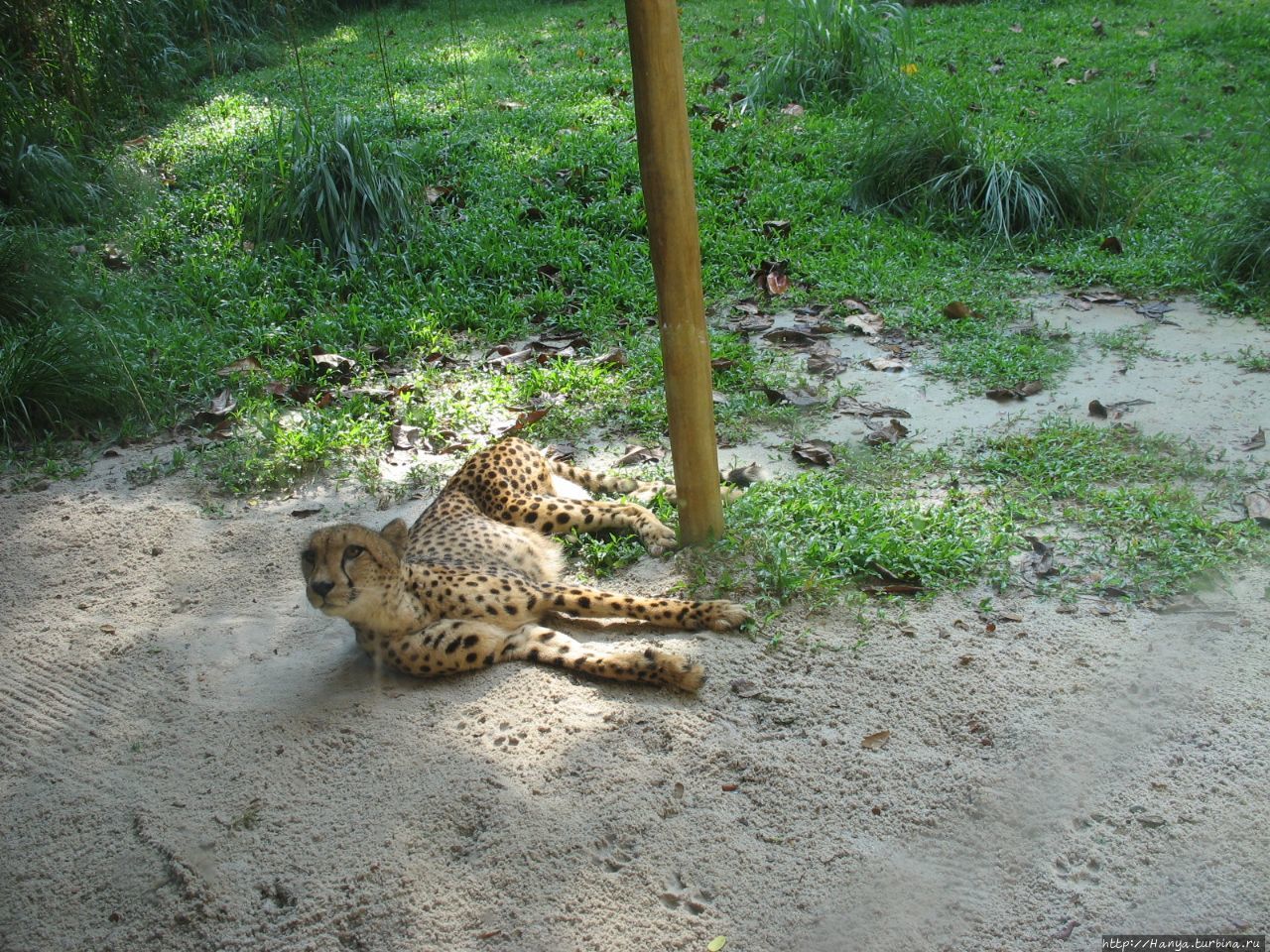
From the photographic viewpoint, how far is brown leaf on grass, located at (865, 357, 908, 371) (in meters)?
5.75

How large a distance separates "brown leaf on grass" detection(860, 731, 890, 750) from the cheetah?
0.56m

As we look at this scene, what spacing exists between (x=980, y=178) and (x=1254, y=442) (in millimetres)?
3386

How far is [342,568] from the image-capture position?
3506 millimetres

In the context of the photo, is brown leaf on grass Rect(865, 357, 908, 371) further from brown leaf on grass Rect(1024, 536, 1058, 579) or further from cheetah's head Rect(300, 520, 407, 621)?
cheetah's head Rect(300, 520, 407, 621)

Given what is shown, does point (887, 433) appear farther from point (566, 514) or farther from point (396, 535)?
point (396, 535)

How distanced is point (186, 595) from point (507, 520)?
1.32 m

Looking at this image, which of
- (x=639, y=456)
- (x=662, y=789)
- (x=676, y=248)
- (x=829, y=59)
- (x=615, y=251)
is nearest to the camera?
(x=662, y=789)

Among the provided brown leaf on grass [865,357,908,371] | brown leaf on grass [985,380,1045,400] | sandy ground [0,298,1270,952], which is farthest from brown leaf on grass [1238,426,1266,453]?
brown leaf on grass [865,357,908,371]

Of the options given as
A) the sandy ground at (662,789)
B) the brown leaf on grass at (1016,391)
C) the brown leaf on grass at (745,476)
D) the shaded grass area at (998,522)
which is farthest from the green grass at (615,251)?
the sandy ground at (662,789)

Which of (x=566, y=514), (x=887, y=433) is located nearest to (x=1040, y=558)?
(x=887, y=433)

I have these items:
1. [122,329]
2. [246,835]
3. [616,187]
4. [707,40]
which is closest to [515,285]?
[616,187]

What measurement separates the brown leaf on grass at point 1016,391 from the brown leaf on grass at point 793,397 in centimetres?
87

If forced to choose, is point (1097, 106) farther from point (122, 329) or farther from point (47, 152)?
point (47, 152)

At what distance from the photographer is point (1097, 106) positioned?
842 cm
